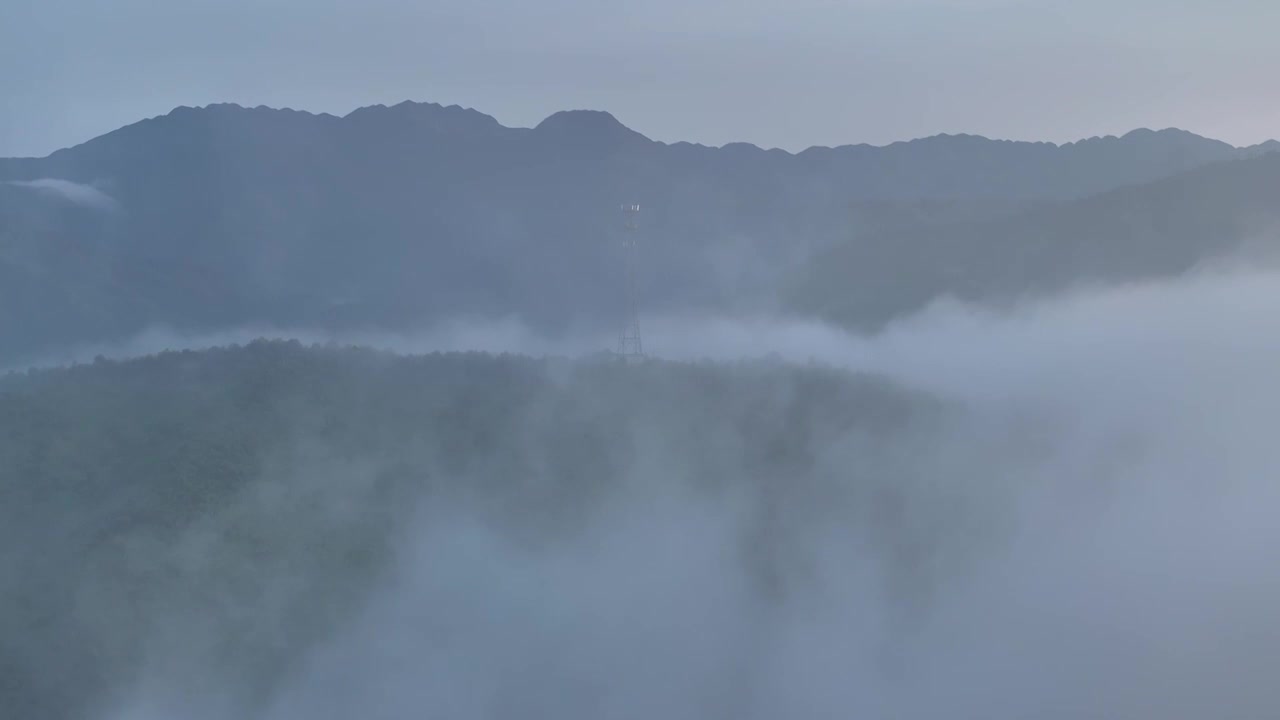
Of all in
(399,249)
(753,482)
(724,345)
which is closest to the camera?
(753,482)

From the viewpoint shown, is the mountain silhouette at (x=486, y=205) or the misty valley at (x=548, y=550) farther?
the mountain silhouette at (x=486, y=205)

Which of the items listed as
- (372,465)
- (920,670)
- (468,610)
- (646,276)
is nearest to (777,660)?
(920,670)

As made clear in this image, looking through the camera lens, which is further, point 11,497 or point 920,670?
point 920,670

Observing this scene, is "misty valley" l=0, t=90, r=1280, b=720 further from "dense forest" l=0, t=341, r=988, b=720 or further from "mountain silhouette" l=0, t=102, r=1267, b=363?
"mountain silhouette" l=0, t=102, r=1267, b=363

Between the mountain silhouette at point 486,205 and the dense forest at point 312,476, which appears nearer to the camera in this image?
the dense forest at point 312,476

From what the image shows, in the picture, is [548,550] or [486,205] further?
[486,205]

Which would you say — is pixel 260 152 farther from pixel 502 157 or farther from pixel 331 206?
pixel 502 157

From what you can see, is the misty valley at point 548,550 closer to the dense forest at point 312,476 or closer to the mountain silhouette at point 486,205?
the dense forest at point 312,476

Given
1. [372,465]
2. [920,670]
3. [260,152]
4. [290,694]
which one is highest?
[260,152]

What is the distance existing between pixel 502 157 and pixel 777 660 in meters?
85.8

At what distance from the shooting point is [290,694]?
31.2 metres

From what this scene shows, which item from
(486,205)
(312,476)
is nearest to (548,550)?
(312,476)

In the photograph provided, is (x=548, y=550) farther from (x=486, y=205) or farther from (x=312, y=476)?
(x=486, y=205)

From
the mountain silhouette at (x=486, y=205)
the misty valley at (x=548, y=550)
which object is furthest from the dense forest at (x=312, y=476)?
the mountain silhouette at (x=486, y=205)
